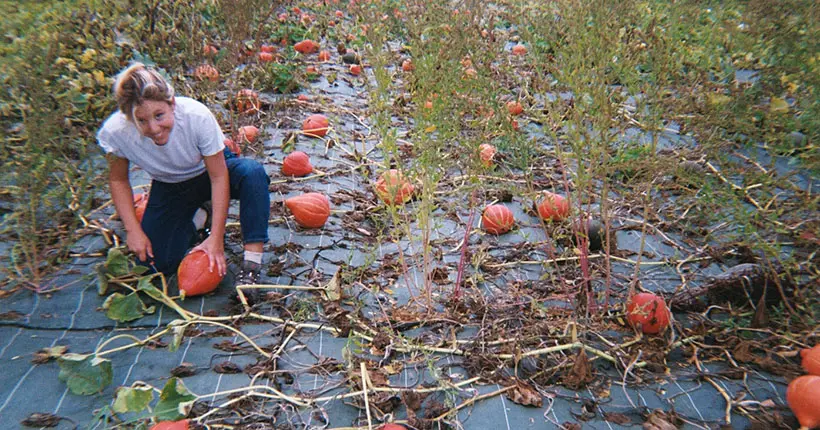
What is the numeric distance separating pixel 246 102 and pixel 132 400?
321cm

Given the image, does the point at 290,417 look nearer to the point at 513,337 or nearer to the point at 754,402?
the point at 513,337

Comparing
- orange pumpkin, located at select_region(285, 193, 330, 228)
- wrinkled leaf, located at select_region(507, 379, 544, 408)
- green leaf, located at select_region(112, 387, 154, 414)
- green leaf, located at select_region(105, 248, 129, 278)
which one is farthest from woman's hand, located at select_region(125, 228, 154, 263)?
wrinkled leaf, located at select_region(507, 379, 544, 408)

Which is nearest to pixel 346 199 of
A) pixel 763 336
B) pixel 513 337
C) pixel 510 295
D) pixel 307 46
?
pixel 510 295

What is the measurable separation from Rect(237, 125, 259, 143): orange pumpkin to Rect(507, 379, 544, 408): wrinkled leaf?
274 cm

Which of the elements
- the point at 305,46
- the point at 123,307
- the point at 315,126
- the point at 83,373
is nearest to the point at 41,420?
the point at 83,373

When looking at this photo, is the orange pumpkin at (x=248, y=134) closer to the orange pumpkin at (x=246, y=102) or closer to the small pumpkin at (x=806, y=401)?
the orange pumpkin at (x=246, y=102)

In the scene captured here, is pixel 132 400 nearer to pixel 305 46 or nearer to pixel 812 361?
pixel 812 361

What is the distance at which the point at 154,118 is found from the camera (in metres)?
2.54

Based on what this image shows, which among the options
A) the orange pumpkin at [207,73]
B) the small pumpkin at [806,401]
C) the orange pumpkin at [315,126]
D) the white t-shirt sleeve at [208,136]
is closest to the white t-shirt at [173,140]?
the white t-shirt sleeve at [208,136]

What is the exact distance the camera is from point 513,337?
248 cm

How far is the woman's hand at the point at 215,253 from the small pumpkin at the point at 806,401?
225 centimetres

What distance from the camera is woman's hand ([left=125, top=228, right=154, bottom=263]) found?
109 inches

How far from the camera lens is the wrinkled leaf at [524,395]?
2.15 metres

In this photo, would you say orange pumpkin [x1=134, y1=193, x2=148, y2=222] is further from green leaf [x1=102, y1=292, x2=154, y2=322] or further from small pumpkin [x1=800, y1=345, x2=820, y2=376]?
small pumpkin [x1=800, y1=345, x2=820, y2=376]
